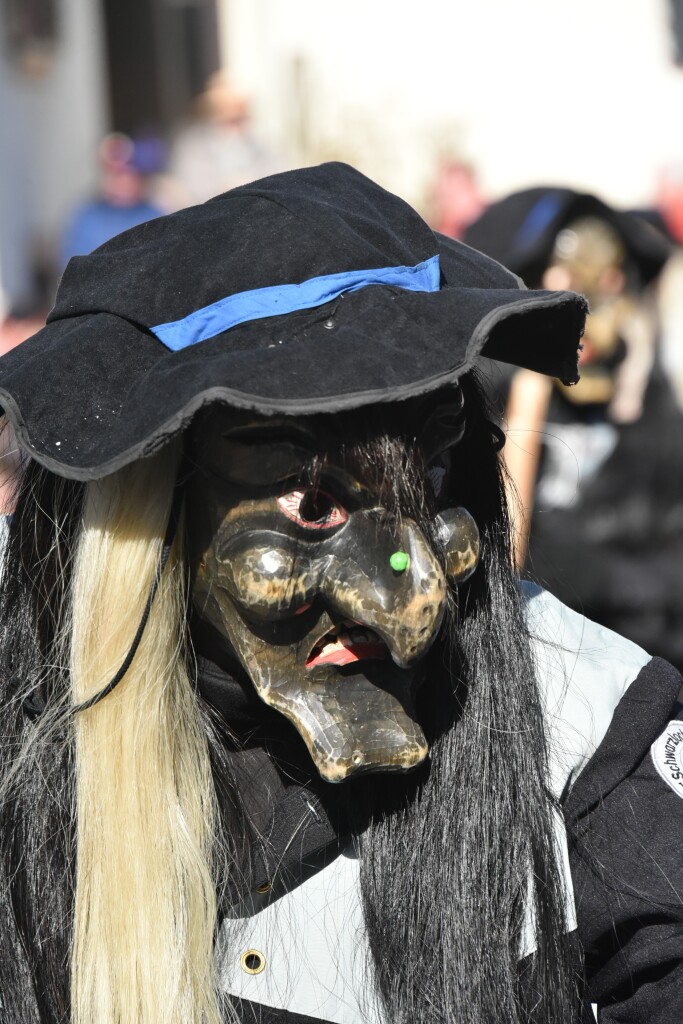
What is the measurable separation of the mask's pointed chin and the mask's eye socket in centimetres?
15

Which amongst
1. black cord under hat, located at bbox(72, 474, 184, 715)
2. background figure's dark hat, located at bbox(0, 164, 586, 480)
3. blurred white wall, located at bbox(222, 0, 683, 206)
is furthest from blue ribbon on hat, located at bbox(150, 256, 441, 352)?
blurred white wall, located at bbox(222, 0, 683, 206)

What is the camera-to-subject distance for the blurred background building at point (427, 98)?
244 inches

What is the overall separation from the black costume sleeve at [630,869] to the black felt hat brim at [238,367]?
1.52 ft

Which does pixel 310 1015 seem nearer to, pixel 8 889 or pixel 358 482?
pixel 8 889

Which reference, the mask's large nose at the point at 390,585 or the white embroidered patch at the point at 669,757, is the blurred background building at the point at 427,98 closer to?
the white embroidered patch at the point at 669,757

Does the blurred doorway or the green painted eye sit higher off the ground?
the green painted eye

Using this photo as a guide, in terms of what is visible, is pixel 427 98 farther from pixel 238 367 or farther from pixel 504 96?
pixel 238 367

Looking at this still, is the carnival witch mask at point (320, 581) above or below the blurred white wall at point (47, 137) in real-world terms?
above

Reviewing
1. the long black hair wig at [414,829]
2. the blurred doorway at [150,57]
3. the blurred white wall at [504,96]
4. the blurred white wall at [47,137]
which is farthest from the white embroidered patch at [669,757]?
the blurred doorway at [150,57]

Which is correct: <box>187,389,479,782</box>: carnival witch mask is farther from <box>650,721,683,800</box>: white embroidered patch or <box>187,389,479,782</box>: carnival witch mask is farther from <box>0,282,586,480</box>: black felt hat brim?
<box>650,721,683,800</box>: white embroidered patch

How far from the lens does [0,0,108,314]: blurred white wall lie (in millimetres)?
6809

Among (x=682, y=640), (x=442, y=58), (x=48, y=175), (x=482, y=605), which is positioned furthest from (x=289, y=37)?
(x=482, y=605)

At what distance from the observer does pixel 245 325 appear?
1.06 meters

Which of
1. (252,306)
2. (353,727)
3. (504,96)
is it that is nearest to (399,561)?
(353,727)
